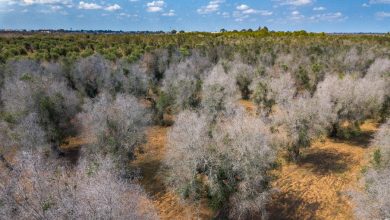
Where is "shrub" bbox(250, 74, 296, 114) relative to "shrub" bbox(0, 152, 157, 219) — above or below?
above

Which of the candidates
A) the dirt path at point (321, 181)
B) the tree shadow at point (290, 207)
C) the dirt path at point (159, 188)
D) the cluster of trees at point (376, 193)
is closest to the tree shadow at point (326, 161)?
the dirt path at point (321, 181)

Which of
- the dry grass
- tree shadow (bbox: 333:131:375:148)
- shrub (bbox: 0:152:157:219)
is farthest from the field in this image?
the dry grass

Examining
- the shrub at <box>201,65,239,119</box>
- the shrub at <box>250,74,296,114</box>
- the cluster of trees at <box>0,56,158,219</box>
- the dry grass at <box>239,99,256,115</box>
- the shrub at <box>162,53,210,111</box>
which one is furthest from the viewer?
the dry grass at <box>239,99,256,115</box>

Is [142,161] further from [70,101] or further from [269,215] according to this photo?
[269,215]

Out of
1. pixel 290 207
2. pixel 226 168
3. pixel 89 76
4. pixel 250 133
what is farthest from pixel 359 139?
pixel 89 76

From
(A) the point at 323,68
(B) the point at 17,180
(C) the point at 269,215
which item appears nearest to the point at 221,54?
(A) the point at 323,68

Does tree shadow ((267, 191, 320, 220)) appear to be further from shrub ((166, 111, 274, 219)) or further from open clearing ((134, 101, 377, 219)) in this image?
shrub ((166, 111, 274, 219))

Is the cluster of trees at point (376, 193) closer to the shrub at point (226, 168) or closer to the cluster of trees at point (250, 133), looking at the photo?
the shrub at point (226, 168)
